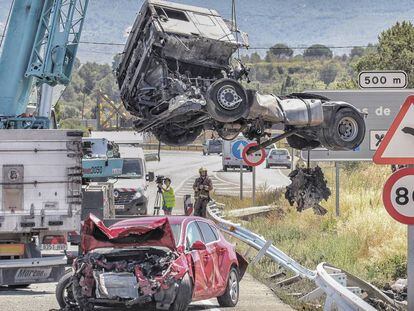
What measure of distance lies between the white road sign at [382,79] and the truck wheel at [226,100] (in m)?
2.45

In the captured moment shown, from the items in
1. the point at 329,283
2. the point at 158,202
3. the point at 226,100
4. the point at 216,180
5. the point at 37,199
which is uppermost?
the point at 226,100

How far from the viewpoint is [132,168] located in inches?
1319

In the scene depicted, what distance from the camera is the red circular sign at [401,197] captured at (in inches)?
360

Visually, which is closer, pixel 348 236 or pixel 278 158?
pixel 348 236

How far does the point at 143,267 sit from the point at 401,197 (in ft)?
16.9

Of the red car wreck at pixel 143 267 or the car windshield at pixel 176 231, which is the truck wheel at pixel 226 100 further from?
the car windshield at pixel 176 231

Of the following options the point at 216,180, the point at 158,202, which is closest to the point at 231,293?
the point at 158,202

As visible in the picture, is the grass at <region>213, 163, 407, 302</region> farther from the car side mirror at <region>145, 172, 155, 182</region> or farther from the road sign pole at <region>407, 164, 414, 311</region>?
the road sign pole at <region>407, 164, 414, 311</region>

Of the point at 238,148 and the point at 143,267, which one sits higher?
the point at 238,148

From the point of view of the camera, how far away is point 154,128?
17625 millimetres

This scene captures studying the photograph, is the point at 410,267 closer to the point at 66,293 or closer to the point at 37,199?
the point at 66,293

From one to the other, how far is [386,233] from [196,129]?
6.81 meters

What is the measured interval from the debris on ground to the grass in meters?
2.10

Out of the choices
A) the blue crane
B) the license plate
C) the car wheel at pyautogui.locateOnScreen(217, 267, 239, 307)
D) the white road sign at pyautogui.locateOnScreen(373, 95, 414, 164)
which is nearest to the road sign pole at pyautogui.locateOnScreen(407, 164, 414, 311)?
the white road sign at pyautogui.locateOnScreen(373, 95, 414, 164)
